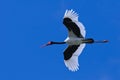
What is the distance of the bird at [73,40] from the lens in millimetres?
169875

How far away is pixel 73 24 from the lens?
A: 170 metres

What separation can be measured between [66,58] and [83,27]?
3.42m

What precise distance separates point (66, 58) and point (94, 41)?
3573mm

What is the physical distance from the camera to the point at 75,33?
561ft

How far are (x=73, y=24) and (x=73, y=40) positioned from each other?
1304mm

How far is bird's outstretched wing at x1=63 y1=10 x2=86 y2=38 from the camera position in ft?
557

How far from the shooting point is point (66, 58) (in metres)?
172

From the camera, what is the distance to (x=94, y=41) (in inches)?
6683

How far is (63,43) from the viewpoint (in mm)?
171625

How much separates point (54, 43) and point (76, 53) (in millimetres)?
2158

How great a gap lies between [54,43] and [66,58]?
6.45 ft

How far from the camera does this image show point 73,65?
171500 mm

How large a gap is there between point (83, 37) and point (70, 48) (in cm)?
272

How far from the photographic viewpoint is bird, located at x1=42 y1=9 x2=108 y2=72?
169875 millimetres
